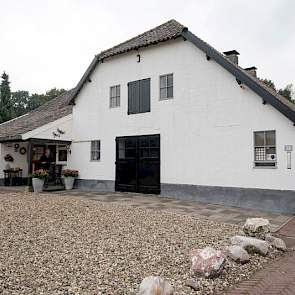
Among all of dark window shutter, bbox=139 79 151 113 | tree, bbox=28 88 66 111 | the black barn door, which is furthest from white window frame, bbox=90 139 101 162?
tree, bbox=28 88 66 111

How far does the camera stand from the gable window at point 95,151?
48.8ft

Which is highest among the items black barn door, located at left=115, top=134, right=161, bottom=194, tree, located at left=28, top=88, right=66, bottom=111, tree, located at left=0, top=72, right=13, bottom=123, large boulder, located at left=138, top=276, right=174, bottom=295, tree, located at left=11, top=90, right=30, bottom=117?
tree, located at left=11, top=90, right=30, bottom=117

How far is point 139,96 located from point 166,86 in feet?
4.42

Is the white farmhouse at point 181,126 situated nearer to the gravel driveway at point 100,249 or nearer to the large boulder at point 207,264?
the gravel driveway at point 100,249

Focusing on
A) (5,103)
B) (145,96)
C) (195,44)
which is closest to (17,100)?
(5,103)

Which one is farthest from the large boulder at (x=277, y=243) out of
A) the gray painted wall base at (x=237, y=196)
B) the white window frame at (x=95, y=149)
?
the white window frame at (x=95, y=149)

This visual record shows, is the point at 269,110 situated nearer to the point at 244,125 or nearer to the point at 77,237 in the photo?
the point at 244,125

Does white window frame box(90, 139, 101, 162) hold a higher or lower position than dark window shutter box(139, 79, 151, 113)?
lower

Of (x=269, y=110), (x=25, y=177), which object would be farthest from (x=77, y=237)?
(x=25, y=177)

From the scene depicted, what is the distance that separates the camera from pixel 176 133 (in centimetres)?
1198

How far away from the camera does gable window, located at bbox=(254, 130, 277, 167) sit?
9688mm

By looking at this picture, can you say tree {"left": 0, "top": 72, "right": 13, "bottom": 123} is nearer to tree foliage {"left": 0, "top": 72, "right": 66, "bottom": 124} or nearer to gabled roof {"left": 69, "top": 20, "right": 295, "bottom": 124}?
tree foliage {"left": 0, "top": 72, "right": 66, "bottom": 124}

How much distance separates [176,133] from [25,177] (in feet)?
32.6

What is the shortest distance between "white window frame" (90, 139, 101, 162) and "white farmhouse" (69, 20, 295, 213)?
5 cm
